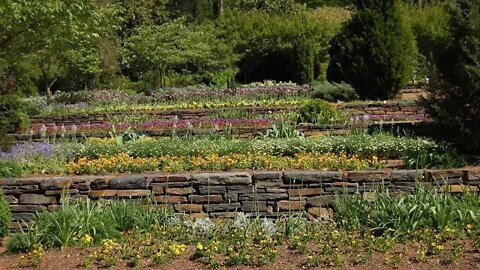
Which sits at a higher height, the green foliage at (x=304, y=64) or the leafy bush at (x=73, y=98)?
the green foliage at (x=304, y=64)

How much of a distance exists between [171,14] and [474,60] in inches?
1233

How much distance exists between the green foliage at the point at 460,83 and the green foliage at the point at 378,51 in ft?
22.3

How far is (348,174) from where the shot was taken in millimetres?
6367

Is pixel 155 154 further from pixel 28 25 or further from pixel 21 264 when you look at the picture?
pixel 28 25

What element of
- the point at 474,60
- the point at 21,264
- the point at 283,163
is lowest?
the point at 21,264

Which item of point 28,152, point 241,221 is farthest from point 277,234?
point 28,152

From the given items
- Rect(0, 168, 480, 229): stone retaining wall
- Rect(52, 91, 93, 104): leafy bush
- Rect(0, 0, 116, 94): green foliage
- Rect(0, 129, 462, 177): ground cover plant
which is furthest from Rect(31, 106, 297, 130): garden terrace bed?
Rect(0, 168, 480, 229): stone retaining wall

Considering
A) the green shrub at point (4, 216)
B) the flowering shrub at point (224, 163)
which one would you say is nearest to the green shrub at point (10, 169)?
the flowering shrub at point (224, 163)

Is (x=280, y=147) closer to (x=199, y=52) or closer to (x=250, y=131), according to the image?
(x=250, y=131)

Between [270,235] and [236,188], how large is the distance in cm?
86

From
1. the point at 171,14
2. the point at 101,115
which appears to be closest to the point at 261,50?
the point at 171,14

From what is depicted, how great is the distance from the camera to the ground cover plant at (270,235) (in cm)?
525

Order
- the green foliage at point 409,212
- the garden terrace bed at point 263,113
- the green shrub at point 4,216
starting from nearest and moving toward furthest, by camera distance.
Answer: the green foliage at point 409,212 → the green shrub at point 4,216 → the garden terrace bed at point 263,113

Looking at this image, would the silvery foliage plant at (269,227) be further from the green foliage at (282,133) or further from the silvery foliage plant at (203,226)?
the green foliage at (282,133)
